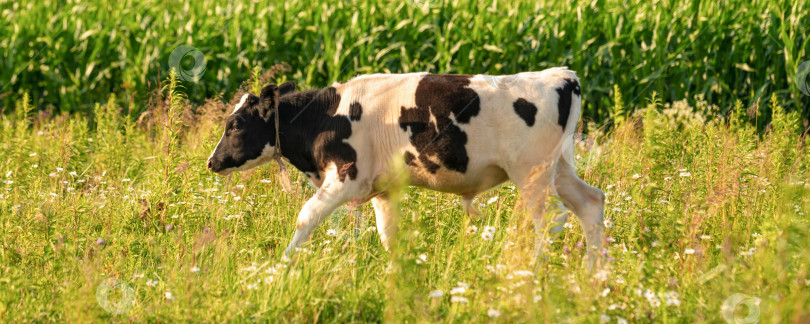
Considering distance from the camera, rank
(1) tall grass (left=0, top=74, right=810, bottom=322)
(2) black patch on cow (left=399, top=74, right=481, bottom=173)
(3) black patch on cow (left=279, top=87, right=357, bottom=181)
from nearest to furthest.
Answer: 1. (1) tall grass (left=0, top=74, right=810, bottom=322)
2. (2) black patch on cow (left=399, top=74, right=481, bottom=173)
3. (3) black patch on cow (left=279, top=87, right=357, bottom=181)

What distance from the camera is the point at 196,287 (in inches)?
181

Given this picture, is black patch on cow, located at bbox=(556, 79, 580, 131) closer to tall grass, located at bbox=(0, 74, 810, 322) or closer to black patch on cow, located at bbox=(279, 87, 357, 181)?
tall grass, located at bbox=(0, 74, 810, 322)

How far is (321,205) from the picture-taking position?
5.83m

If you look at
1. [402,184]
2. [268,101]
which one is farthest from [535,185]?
[268,101]

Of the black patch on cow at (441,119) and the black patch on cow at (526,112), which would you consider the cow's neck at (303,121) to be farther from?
the black patch on cow at (526,112)

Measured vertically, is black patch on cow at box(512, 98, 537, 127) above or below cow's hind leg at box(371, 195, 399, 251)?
above

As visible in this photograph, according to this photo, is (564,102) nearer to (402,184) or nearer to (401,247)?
(402,184)

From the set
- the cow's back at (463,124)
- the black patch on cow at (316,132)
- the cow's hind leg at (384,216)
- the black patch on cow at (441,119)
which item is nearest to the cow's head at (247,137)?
the black patch on cow at (316,132)

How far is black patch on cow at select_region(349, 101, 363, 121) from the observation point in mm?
6043

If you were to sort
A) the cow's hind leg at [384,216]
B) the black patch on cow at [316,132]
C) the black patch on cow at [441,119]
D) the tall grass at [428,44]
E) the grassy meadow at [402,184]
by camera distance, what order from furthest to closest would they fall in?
the tall grass at [428,44], the cow's hind leg at [384,216], the black patch on cow at [316,132], the black patch on cow at [441,119], the grassy meadow at [402,184]

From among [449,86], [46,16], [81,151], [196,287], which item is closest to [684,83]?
[449,86]

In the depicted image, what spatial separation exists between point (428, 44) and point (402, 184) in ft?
25.4

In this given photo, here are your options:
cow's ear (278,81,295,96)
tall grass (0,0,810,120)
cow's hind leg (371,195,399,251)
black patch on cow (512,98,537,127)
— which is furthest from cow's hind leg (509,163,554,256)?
tall grass (0,0,810,120)

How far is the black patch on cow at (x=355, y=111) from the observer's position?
6043mm
